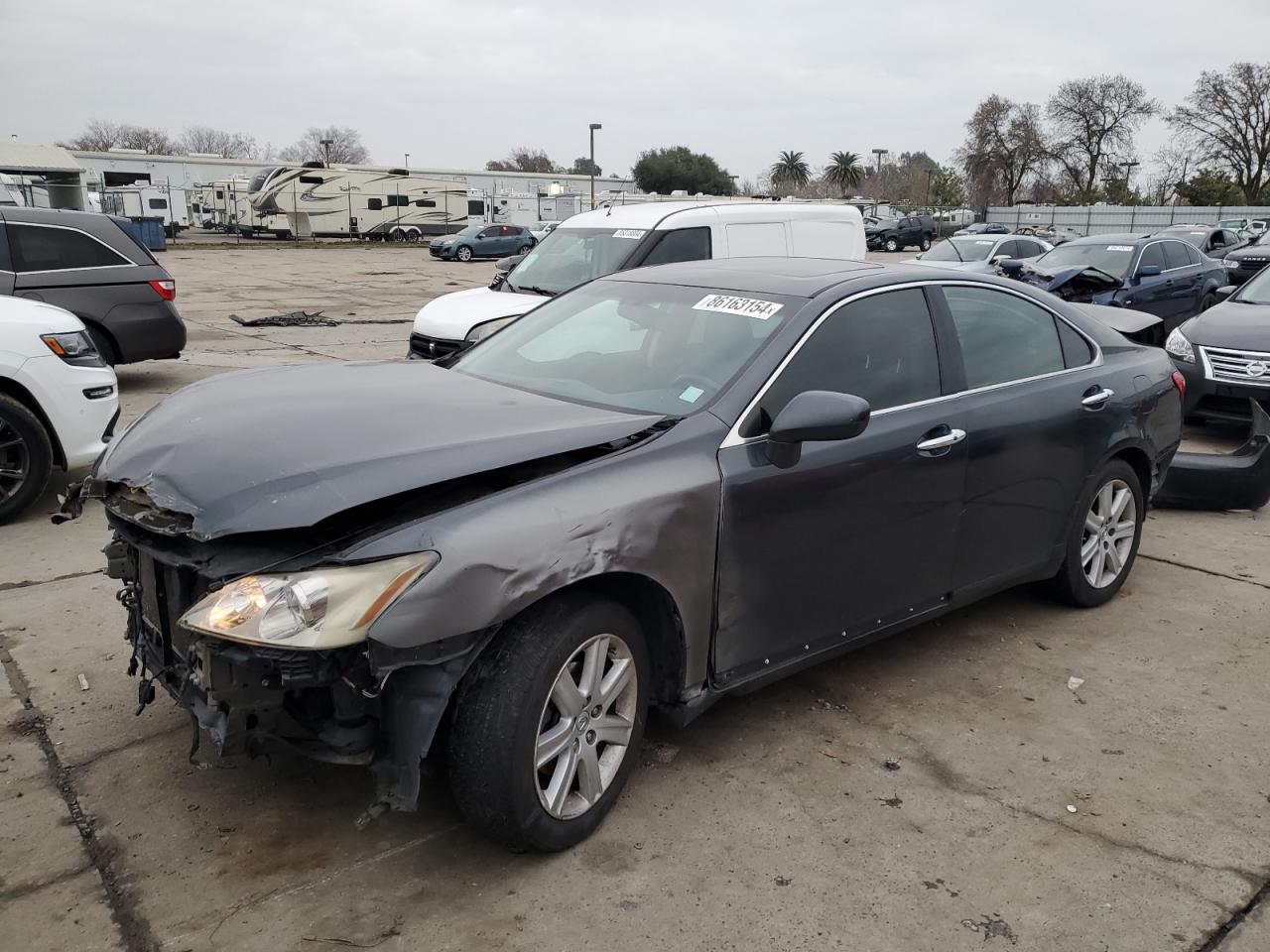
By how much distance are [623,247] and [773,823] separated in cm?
704

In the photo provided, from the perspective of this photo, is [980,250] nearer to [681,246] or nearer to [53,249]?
[681,246]

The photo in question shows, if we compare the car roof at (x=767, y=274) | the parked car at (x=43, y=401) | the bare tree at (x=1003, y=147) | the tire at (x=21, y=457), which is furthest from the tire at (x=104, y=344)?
the bare tree at (x=1003, y=147)

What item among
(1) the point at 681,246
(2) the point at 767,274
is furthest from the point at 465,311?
(2) the point at 767,274

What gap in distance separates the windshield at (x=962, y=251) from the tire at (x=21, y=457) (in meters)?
14.1

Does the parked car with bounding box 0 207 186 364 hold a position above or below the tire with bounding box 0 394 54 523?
above

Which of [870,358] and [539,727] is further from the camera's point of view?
[870,358]

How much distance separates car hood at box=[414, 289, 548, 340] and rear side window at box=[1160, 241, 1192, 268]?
936 cm

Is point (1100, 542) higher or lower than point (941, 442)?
lower

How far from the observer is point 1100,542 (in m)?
4.89

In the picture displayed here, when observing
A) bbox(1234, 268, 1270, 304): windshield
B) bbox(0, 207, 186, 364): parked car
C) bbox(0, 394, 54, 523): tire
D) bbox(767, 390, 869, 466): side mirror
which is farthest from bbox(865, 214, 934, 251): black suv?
bbox(767, 390, 869, 466): side mirror

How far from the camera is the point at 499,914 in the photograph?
2.75 meters

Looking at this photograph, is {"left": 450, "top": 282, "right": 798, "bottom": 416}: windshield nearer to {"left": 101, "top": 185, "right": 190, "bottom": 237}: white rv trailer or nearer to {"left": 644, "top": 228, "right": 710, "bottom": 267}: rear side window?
{"left": 644, "top": 228, "right": 710, "bottom": 267}: rear side window

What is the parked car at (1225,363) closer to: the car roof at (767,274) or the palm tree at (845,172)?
the car roof at (767,274)

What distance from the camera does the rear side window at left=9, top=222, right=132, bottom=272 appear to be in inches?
357
